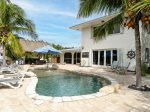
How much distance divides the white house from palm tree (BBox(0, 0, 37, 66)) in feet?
24.0

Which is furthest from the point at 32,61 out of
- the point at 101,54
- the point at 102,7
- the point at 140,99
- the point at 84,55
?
the point at 140,99

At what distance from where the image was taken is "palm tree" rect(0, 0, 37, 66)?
17766 mm

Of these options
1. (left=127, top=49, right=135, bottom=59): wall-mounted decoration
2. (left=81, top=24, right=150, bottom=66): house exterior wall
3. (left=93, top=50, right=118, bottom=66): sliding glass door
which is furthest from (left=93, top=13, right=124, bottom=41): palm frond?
(left=93, top=50, right=118, bottom=66): sliding glass door

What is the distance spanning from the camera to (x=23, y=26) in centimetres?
2055

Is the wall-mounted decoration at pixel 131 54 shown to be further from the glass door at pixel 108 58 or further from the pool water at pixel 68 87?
the pool water at pixel 68 87

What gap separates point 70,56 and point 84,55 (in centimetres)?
864

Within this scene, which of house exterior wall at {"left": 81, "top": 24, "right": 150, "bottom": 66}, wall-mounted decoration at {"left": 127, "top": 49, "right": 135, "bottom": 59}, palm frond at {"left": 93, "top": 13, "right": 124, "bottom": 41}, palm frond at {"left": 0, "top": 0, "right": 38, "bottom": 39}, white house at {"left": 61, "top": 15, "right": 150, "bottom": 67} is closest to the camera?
palm frond at {"left": 93, "top": 13, "right": 124, "bottom": 41}

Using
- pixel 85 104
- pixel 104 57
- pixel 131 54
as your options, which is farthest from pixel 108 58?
pixel 85 104

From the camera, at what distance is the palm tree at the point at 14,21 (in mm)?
17766

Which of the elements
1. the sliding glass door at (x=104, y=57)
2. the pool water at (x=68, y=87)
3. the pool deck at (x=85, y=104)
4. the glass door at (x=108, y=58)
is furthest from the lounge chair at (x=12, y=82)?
the glass door at (x=108, y=58)

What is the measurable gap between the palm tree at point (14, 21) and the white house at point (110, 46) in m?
7.33

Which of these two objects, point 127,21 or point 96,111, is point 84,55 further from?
point 96,111

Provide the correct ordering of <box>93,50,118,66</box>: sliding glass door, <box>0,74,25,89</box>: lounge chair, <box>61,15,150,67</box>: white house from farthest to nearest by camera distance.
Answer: <box>93,50,118,66</box>: sliding glass door, <box>61,15,150,67</box>: white house, <box>0,74,25,89</box>: lounge chair

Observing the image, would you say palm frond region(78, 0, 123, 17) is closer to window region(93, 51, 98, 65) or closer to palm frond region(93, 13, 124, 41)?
palm frond region(93, 13, 124, 41)
